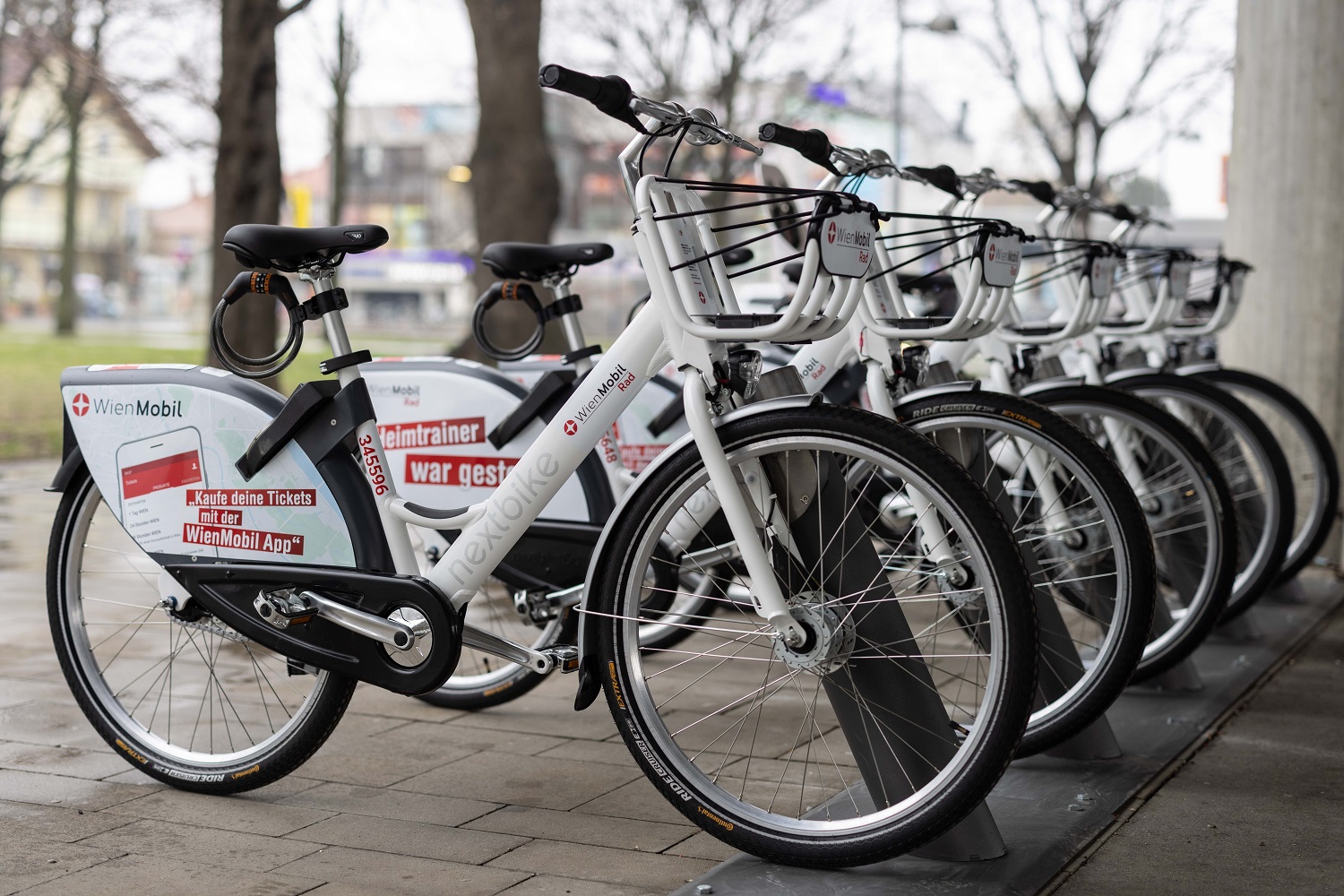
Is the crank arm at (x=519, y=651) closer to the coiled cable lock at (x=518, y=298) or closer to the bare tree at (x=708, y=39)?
the coiled cable lock at (x=518, y=298)

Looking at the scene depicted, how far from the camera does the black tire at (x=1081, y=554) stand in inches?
136

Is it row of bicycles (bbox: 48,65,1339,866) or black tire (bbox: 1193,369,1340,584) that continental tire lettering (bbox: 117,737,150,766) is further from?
black tire (bbox: 1193,369,1340,584)

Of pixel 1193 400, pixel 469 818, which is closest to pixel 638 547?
pixel 469 818

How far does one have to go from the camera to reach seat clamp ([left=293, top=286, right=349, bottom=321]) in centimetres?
337

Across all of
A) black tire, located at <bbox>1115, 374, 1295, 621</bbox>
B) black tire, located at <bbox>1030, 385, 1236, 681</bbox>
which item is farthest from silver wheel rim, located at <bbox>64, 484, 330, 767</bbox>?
black tire, located at <bbox>1115, 374, 1295, 621</bbox>

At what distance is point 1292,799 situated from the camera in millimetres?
3586

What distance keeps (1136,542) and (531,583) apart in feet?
5.06

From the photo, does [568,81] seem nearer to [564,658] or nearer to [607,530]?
[607,530]

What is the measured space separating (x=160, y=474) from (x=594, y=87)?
1.44 metres

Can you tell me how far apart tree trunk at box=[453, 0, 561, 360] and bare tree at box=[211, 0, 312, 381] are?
1.76 meters

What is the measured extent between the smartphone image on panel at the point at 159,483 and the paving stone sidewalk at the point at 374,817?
1.95 ft

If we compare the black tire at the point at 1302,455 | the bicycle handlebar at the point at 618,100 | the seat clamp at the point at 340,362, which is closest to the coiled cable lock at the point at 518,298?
the seat clamp at the point at 340,362

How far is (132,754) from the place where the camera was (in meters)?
3.66

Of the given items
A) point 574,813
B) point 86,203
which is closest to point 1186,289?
point 574,813
